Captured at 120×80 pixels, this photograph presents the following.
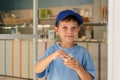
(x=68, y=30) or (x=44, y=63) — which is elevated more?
(x=68, y=30)

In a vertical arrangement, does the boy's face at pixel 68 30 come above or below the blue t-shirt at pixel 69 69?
above

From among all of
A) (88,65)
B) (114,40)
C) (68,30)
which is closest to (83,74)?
(88,65)

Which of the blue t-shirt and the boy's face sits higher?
the boy's face

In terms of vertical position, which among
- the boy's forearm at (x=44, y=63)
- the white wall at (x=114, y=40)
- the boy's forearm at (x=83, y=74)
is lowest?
the boy's forearm at (x=83, y=74)

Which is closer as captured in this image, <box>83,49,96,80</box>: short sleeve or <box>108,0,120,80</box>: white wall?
<box>108,0,120,80</box>: white wall

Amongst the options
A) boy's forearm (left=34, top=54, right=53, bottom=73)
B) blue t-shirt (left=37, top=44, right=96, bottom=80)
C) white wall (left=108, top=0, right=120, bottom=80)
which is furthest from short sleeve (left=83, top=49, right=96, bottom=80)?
white wall (left=108, top=0, right=120, bottom=80)

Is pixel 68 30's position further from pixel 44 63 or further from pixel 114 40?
pixel 114 40

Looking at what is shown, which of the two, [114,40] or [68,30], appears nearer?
[114,40]

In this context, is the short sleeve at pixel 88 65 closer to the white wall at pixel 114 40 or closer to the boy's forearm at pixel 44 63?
the boy's forearm at pixel 44 63

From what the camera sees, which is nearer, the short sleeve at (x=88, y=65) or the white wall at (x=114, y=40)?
the white wall at (x=114, y=40)

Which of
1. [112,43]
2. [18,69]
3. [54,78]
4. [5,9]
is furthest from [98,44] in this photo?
[5,9]

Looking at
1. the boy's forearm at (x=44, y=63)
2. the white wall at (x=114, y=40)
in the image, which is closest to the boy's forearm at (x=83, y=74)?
the boy's forearm at (x=44, y=63)

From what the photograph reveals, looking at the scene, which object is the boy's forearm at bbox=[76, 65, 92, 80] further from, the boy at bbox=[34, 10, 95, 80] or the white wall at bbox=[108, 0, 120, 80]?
the white wall at bbox=[108, 0, 120, 80]

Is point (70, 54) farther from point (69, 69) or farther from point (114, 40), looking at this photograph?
point (114, 40)
